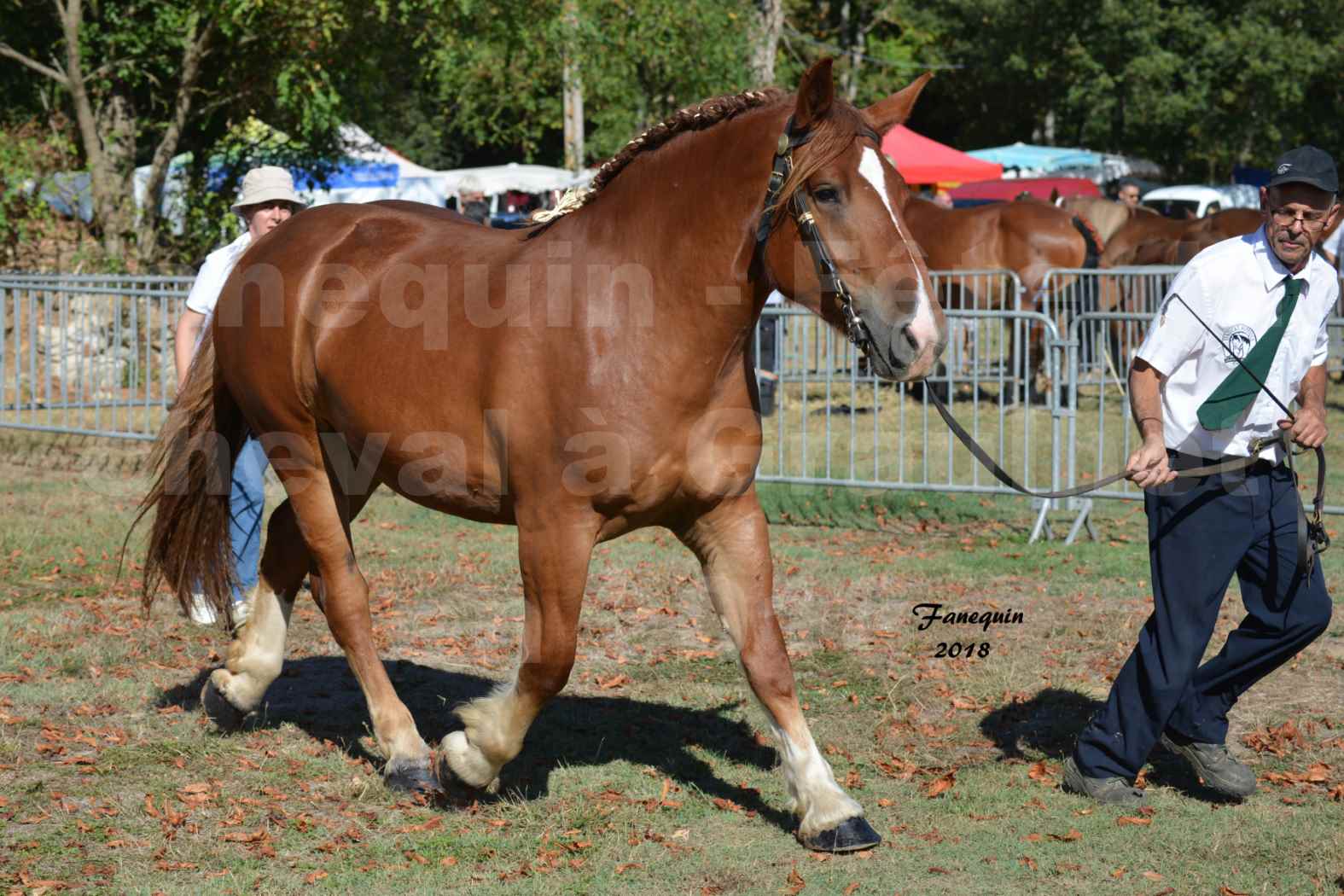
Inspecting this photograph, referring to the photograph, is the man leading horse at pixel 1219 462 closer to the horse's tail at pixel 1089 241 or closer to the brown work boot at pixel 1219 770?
the brown work boot at pixel 1219 770

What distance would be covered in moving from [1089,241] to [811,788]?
11623 mm

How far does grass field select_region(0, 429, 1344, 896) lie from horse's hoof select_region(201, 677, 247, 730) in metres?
0.09

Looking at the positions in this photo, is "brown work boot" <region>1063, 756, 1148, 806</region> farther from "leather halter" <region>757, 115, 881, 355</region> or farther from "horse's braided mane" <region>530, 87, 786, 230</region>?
"horse's braided mane" <region>530, 87, 786, 230</region>

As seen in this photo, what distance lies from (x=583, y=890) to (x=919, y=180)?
922 inches

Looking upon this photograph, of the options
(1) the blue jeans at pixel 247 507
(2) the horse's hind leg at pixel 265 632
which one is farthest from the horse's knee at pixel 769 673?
(1) the blue jeans at pixel 247 507

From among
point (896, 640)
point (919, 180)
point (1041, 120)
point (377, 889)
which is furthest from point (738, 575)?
→ point (1041, 120)

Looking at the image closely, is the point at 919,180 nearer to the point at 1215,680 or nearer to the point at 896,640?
the point at 896,640

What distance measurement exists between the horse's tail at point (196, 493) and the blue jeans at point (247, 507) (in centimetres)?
88

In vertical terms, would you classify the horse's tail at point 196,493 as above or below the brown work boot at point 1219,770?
above

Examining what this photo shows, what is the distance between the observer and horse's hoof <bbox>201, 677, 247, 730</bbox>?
213 inches

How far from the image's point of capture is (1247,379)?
14.7 ft

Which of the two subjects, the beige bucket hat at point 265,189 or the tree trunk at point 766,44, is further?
the tree trunk at point 766,44

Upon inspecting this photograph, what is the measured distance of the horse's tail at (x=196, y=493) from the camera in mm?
5754

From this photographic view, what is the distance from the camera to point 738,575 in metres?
4.48
